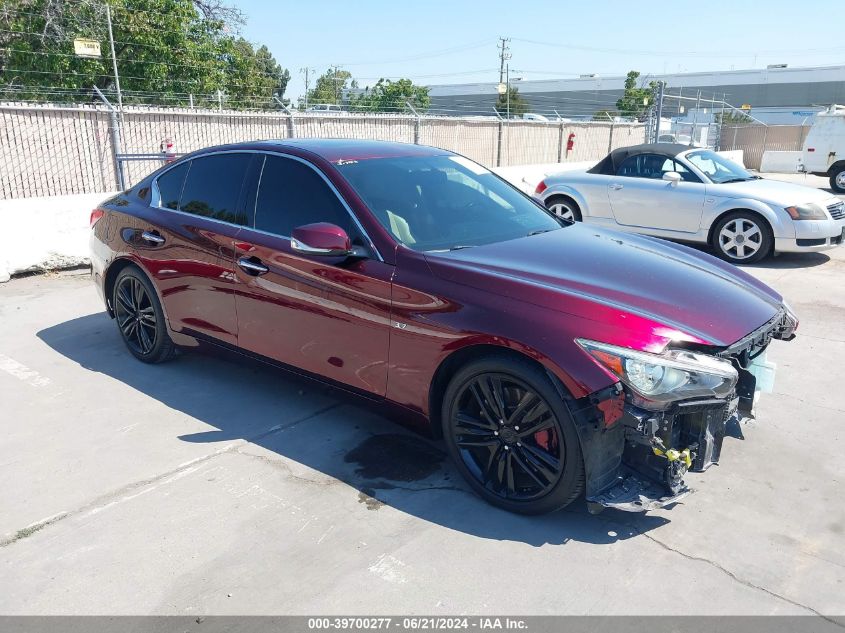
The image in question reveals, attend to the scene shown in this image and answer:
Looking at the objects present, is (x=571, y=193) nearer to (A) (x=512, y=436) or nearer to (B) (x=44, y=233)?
(B) (x=44, y=233)

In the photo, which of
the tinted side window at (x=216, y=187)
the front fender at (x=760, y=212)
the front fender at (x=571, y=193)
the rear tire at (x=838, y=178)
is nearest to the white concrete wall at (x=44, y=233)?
the front fender at (x=571, y=193)

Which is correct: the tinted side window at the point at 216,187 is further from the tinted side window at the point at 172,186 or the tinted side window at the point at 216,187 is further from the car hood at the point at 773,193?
the car hood at the point at 773,193

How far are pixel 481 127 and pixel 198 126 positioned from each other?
294 inches

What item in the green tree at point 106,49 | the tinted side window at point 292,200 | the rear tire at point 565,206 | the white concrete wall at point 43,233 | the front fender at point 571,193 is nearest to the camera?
the tinted side window at point 292,200

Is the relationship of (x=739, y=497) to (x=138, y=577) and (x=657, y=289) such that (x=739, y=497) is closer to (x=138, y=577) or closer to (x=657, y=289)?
(x=657, y=289)

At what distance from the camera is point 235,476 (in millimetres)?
3781

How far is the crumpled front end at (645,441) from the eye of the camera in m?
2.96

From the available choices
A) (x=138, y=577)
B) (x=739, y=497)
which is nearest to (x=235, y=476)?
(x=138, y=577)

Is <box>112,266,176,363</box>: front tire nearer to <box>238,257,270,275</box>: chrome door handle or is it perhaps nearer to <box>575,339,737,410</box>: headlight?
<box>238,257,270,275</box>: chrome door handle

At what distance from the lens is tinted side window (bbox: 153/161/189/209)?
16.6 ft

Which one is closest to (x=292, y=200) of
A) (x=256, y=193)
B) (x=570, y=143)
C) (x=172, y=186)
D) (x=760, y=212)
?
(x=256, y=193)

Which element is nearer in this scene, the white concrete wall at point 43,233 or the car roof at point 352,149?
the car roof at point 352,149

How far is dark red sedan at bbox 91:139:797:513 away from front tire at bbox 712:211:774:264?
527 centimetres

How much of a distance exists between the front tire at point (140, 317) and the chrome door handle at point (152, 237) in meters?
0.28
